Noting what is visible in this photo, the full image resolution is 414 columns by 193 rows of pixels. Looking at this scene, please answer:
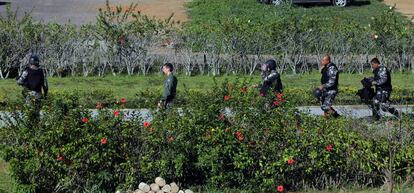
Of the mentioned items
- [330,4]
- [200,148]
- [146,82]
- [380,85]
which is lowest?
[146,82]

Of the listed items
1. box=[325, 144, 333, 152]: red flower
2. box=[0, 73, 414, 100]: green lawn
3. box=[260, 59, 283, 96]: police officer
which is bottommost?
box=[0, 73, 414, 100]: green lawn

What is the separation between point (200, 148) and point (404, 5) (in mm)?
26735

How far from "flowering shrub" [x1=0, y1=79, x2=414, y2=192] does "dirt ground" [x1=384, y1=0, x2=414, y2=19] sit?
22788 millimetres

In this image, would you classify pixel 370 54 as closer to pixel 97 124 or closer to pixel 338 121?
pixel 338 121

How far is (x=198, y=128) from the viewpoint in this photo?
1205 centimetres

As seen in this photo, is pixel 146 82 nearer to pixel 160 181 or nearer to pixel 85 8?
pixel 160 181

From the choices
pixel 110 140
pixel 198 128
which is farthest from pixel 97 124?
pixel 198 128

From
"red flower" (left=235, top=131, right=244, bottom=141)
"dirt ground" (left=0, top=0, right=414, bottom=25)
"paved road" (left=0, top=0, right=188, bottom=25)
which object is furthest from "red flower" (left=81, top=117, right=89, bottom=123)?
"dirt ground" (left=0, top=0, right=414, bottom=25)

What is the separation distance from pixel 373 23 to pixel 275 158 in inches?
499

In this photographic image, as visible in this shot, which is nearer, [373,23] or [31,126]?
[31,126]

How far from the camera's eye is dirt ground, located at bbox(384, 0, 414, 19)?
115 feet

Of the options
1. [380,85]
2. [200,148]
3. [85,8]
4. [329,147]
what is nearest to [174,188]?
[200,148]

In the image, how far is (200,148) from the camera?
1198cm

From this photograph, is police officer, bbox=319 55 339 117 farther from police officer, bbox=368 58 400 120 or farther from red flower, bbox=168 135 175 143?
red flower, bbox=168 135 175 143
